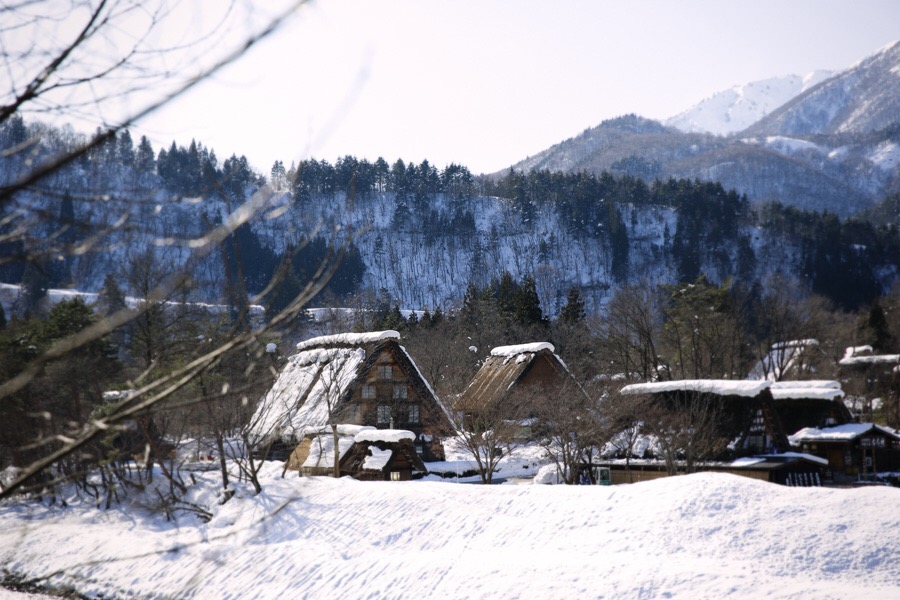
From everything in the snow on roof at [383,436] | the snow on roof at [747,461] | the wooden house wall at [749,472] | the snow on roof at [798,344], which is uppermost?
the snow on roof at [798,344]

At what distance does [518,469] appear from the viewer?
29062 millimetres

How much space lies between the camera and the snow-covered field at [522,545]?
11898mm

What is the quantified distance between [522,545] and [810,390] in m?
20.2

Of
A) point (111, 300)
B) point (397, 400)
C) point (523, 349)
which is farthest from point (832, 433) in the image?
point (111, 300)

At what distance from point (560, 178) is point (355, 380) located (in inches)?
2880

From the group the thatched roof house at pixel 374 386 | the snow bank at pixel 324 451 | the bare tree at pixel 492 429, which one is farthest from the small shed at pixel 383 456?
the thatched roof house at pixel 374 386

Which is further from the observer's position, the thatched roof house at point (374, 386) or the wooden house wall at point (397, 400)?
the wooden house wall at point (397, 400)

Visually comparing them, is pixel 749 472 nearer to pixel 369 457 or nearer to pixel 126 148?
pixel 369 457

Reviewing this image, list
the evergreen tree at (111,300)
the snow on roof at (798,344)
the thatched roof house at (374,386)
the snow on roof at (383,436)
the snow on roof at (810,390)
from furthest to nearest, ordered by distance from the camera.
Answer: the snow on roof at (798,344) → the snow on roof at (810,390) → the thatched roof house at (374,386) → the snow on roof at (383,436) → the evergreen tree at (111,300)

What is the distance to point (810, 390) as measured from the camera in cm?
2978

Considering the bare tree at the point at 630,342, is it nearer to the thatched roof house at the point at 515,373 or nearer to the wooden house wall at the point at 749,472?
the thatched roof house at the point at 515,373

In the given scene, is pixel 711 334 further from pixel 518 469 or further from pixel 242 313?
pixel 242 313

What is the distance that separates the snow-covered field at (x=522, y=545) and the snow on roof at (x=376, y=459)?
2.83 meters

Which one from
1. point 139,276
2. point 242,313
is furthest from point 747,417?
point 242,313
